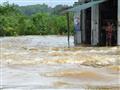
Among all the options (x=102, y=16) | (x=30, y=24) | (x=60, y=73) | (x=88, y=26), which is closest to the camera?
(x=60, y=73)

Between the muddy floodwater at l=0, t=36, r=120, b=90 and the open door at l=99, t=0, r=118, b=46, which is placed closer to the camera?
the muddy floodwater at l=0, t=36, r=120, b=90

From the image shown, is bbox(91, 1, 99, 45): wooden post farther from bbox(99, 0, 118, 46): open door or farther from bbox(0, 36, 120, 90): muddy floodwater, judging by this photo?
bbox(0, 36, 120, 90): muddy floodwater

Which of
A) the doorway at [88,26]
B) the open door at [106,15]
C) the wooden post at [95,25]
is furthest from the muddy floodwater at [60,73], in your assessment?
the doorway at [88,26]

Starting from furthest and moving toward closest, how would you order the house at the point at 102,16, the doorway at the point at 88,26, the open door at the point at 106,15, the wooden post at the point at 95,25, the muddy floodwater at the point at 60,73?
the doorway at the point at 88,26 < the wooden post at the point at 95,25 < the open door at the point at 106,15 < the house at the point at 102,16 < the muddy floodwater at the point at 60,73

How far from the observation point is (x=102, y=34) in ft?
104

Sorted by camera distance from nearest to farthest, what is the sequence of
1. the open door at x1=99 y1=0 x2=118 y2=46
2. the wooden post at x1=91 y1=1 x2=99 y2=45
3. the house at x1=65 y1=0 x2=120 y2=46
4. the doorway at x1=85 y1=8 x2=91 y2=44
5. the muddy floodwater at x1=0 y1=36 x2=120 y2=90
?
the muddy floodwater at x1=0 y1=36 x2=120 y2=90
the house at x1=65 y1=0 x2=120 y2=46
the open door at x1=99 y1=0 x2=118 y2=46
the wooden post at x1=91 y1=1 x2=99 y2=45
the doorway at x1=85 y1=8 x2=91 y2=44

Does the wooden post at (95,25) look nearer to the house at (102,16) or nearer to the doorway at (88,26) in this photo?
the house at (102,16)

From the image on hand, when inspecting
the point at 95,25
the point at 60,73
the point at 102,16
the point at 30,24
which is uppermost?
the point at 102,16

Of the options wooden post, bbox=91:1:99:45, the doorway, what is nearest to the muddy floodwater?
wooden post, bbox=91:1:99:45

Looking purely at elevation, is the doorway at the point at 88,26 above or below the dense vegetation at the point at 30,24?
above

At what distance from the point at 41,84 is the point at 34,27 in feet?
176

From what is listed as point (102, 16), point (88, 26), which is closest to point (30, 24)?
point (88, 26)

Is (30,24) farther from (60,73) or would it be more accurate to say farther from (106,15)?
(60,73)

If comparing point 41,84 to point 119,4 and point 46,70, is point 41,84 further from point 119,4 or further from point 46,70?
point 119,4
